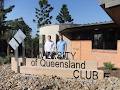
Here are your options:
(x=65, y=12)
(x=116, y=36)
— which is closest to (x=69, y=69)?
(x=116, y=36)

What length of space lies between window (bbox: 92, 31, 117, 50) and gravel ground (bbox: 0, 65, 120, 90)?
9776 mm

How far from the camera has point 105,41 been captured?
2664cm

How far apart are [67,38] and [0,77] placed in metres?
21.2

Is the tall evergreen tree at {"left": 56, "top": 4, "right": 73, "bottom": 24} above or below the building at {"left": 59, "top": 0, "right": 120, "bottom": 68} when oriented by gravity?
above

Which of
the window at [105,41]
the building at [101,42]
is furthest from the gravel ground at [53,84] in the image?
the window at [105,41]

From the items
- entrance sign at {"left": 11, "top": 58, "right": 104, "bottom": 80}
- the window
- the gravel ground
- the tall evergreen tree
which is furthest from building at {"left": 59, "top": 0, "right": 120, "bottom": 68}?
the tall evergreen tree

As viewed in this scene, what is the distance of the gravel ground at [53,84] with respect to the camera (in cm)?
1354

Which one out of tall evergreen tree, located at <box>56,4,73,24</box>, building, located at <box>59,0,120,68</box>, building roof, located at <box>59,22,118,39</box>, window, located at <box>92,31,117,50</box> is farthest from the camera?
tall evergreen tree, located at <box>56,4,73,24</box>

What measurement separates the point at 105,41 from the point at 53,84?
12940mm

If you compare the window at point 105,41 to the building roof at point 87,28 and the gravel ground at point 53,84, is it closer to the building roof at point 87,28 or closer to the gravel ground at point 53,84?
the building roof at point 87,28

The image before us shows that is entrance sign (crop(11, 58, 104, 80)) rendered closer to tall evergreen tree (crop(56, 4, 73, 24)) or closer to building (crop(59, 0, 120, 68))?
building (crop(59, 0, 120, 68))

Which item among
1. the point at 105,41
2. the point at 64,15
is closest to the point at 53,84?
the point at 105,41

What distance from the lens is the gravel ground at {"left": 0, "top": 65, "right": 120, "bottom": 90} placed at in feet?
44.4

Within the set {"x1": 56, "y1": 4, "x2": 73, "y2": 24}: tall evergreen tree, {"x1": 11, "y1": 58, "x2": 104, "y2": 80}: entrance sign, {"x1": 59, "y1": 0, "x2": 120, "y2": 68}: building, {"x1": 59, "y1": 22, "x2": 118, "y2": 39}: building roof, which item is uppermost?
{"x1": 56, "y1": 4, "x2": 73, "y2": 24}: tall evergreen tree
